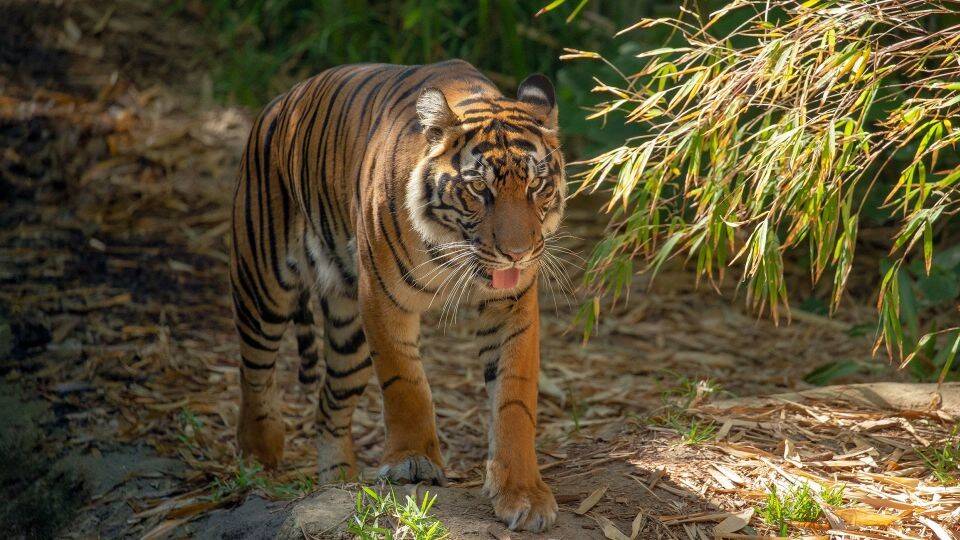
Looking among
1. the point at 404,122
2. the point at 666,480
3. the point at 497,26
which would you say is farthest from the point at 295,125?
the point at 497,26

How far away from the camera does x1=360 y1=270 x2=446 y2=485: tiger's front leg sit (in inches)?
134

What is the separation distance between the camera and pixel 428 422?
3.42 metres

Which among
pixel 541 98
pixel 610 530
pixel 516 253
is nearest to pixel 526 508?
pixel 610 530

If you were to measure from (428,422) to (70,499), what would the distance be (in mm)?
1629

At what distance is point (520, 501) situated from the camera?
3.05m

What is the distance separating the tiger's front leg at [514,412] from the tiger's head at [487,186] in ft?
0.69

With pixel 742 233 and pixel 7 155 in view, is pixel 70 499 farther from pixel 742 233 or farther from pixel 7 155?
pixel 742 233

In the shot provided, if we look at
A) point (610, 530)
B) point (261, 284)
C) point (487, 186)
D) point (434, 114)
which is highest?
point (434, 114)

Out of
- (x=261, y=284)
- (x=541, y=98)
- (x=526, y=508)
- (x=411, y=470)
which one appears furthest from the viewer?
(x=261, y=284)

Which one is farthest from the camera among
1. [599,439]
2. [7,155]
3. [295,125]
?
[7,155]

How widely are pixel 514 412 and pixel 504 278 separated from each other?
0.42 metres

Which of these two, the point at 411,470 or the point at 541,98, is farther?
the point at 541,98

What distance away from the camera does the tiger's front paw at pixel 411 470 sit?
329 centimetres

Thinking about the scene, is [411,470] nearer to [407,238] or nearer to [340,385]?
[407,238]
